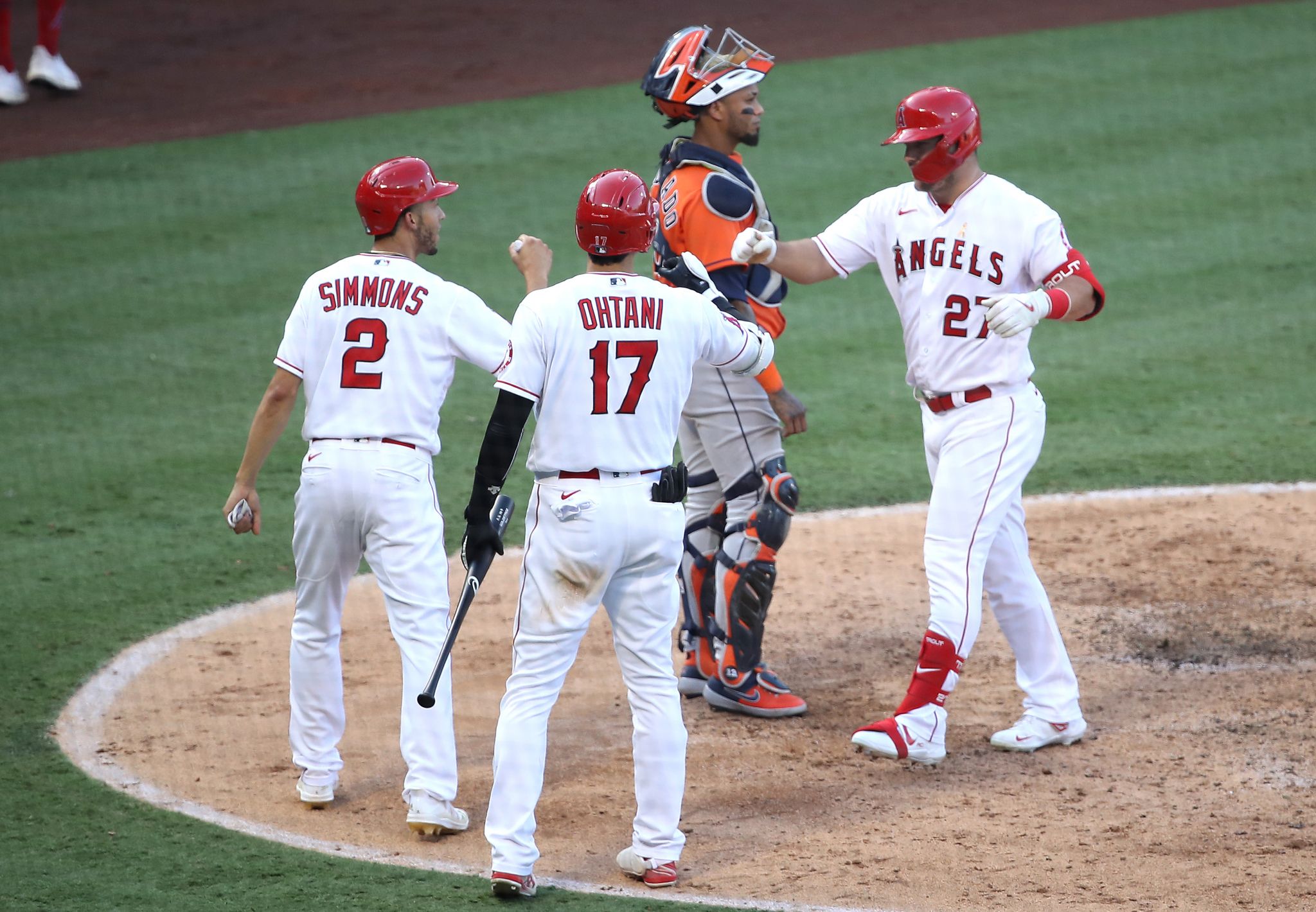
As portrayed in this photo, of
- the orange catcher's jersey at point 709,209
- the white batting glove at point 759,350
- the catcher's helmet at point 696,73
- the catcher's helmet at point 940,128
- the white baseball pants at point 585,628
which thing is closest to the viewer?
the white baseball pants at point 585,628

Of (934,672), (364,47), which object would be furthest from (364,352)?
(364,47)

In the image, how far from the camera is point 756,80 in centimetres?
555

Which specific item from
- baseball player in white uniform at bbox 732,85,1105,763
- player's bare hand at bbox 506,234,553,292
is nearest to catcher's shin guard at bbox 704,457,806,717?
baseball player in white uniform at bbox 732,85,1105,763

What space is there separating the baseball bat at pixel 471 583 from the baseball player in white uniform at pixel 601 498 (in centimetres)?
3

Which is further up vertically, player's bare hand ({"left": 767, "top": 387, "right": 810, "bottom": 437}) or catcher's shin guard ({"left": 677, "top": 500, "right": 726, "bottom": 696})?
player's bare hand ({"left": 767, "top": 387, "right": 810, "bottom": 437})

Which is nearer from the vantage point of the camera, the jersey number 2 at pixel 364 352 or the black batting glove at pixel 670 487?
the black batting glove at pixel 670 487

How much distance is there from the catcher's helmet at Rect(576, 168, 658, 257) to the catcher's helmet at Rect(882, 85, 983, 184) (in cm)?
112

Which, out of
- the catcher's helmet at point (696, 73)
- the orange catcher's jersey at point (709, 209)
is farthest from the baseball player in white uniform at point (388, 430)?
the catcher's helmet at point (696, 73)

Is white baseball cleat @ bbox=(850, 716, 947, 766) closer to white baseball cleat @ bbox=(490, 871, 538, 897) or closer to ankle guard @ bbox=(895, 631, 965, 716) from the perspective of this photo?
ankle guard @ bbox=(895, 631, 965, 716)

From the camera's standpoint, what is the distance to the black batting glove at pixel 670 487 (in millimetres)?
4309

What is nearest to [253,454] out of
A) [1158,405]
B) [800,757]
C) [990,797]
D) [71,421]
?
[800,757]

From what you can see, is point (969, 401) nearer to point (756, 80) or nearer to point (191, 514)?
point (756, 80)

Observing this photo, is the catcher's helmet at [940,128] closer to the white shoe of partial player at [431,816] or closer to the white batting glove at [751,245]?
the white batting glove at [751,245]

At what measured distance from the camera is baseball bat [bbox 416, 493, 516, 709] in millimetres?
4344
